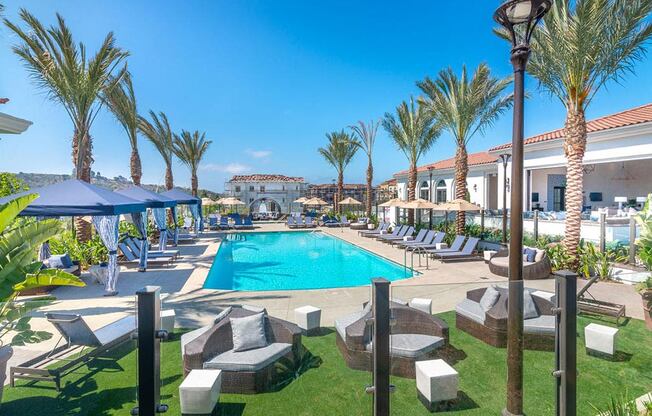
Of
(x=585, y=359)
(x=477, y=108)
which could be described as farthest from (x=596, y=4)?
(x=585, y=359)

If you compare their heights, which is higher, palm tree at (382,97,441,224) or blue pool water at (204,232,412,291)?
palm tree at (382,97,441,224)

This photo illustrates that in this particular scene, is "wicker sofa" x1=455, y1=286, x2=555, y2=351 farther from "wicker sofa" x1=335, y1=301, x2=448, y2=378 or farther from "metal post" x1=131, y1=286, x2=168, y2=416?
"metal post" x1=131, y1=286, x2=168, y2=416

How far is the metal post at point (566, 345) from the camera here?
353 cm

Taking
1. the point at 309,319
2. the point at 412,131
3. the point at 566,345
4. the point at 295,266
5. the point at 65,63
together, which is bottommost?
the point at 295,266

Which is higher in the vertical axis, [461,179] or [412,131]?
[412,131]

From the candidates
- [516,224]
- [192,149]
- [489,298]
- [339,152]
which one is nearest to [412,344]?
[516,224]

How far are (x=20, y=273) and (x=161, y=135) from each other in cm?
2384

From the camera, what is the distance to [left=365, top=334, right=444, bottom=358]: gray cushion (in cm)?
337

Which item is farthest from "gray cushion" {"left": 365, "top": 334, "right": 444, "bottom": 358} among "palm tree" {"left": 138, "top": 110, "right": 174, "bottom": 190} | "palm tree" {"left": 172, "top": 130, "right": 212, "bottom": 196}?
"palm tree" {"left": 172, "top": 130, "right": 212, "bottom": 196}

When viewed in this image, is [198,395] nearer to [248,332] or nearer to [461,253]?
[248,332]

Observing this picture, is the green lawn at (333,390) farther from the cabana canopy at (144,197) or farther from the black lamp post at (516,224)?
the cabana canopy at (144,197)

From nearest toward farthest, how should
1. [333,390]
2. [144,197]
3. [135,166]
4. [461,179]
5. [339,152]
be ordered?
[333,390] → [144,197] → [461,179] → [135,166] → [339,152]

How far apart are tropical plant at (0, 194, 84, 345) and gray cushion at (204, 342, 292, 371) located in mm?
1811

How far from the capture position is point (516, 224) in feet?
12.2
